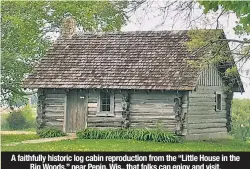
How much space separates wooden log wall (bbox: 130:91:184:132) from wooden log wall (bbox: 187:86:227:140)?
35.6 inches

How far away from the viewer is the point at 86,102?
30531mm

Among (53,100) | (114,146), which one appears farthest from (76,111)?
(114,146)

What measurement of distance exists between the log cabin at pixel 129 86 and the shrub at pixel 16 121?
15.0 m

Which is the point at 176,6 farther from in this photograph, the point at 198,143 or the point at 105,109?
the point at 105,109

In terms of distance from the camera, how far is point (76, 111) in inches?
1208

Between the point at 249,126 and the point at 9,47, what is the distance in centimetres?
1635

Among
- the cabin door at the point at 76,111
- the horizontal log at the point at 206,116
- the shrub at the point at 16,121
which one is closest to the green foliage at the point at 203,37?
the horizontal log at the point at 206,116

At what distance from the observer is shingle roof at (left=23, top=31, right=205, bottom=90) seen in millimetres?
28984

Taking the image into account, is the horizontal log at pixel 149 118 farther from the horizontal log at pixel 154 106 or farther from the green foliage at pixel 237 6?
the green foliage at pixel 237 6

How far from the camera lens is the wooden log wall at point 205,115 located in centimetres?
2945

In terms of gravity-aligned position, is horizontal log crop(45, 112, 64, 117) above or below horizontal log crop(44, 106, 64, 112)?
below

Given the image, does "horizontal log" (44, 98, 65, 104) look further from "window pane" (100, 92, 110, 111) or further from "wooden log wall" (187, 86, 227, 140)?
"wooden log wall" (187, 86, 227, 140)

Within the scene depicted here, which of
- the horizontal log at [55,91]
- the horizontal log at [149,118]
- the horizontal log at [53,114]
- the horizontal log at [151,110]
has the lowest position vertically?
the horizontal log at [149,118]

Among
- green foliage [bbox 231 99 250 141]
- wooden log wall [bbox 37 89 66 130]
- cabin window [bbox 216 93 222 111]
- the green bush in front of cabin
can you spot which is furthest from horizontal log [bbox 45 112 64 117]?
the green bush in front of cabin
